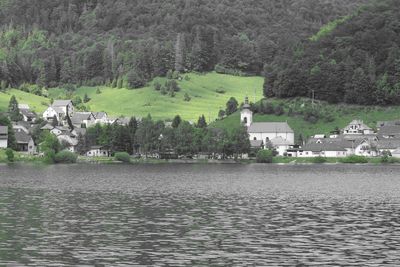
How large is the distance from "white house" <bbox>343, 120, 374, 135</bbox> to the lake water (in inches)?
4082

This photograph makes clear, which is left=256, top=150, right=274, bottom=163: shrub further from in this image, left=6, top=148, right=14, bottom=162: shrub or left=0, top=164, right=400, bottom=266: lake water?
left=0, top=164, right=400, bottom=266: lake water

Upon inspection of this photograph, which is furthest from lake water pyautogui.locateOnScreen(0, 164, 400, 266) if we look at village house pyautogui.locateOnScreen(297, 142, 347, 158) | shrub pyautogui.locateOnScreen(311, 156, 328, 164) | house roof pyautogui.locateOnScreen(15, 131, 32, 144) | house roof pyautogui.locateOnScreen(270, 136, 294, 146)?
house roof pyautogui.locateOnScreen(270, 136, 294, 146)

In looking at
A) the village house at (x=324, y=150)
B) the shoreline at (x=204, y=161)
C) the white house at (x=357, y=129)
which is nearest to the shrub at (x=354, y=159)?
the shoreline at (x=204, y=161)

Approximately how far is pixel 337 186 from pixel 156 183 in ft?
68.8

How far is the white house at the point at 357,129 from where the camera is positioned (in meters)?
187

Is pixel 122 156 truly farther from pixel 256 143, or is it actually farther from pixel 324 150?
pixel 324 150

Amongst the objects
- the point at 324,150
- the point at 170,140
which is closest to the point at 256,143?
the point at 324,150

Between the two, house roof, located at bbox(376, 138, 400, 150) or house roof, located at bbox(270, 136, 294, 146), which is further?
house roof, located at bbox(270, 136, 294, 146)

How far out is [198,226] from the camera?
4984cm

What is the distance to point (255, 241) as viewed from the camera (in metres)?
43.7

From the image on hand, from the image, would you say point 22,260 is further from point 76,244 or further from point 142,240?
point 142,240

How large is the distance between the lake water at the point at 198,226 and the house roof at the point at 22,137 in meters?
93.9

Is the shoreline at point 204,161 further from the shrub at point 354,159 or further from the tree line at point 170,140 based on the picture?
the tree line at point 170,140

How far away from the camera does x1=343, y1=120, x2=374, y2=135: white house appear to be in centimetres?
18712
